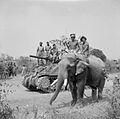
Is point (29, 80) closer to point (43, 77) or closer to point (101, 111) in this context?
point (43, 77)

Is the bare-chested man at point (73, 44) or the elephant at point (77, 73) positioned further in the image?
the bare-chested man at point (73, 44)

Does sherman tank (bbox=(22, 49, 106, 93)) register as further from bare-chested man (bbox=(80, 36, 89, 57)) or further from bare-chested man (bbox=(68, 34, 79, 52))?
bare-chested man (bbox=(68, 34, 79, 52))

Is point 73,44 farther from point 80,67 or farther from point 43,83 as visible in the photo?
point 43,83

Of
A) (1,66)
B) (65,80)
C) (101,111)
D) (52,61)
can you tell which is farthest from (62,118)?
(1,66)

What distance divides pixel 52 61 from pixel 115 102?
962 centimetres

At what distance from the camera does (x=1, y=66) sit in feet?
86.9

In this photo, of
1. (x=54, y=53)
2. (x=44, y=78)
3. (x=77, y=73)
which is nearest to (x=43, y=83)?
(x=44, y=78)

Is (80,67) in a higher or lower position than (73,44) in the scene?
lower

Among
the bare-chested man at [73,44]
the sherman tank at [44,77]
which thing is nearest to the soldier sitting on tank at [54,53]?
the sherman tank at [44,77]

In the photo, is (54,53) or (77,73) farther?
(54,53)

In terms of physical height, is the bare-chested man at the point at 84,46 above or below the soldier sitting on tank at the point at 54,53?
above

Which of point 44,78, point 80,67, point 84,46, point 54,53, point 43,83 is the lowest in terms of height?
point 43,83

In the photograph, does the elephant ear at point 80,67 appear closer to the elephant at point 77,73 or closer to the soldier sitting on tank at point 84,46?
the elephant at point 77,73

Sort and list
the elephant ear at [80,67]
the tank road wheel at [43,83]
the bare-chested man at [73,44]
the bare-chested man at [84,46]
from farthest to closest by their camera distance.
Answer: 1. the tank road wheel at [43,83]
2. the bare-chested man at [84,46]
3. the bare-chested man at [73,44]
4. the elephant ear at [80,67]
